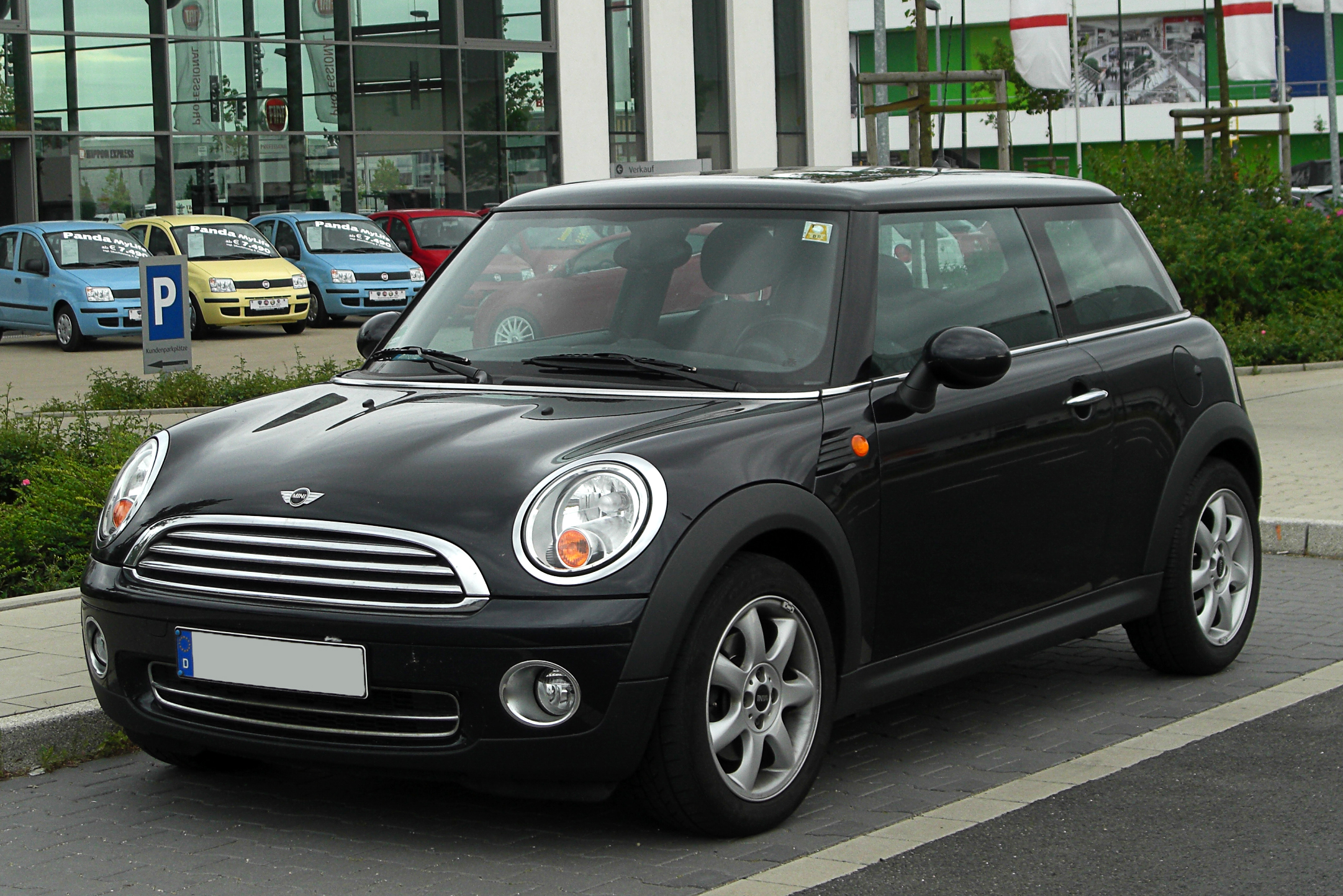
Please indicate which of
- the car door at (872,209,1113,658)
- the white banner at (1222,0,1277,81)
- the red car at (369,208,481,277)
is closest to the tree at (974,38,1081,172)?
the red car at (369,208,481,277)

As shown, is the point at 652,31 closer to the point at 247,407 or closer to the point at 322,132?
the point at 322,132

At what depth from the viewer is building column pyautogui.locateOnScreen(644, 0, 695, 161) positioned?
1586 inches

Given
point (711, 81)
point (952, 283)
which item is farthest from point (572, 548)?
point (711, 81)

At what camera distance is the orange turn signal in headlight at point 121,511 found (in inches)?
185

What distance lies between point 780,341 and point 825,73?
1597 inches

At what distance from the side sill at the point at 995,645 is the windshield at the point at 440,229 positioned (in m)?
24.1

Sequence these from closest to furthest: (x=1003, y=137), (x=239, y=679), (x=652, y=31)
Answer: (x=239, y=679), (x=1003, y=137), (x=652, y=31)

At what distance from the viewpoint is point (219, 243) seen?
2562cm

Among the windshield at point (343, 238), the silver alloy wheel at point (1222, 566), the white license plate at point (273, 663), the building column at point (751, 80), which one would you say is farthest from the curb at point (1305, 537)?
the building column at point (751, 80)

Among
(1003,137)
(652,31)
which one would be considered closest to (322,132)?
(652,31)

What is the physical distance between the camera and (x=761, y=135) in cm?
4288

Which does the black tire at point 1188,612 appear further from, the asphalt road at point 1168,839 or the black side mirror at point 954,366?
the black side mirror at point 954,366

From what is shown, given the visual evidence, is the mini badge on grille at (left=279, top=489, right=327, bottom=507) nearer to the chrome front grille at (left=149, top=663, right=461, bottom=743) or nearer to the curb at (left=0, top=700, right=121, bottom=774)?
the chrome front grille at (left=149, top=663, right=461, bottom=743)

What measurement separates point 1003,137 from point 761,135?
27.5m
